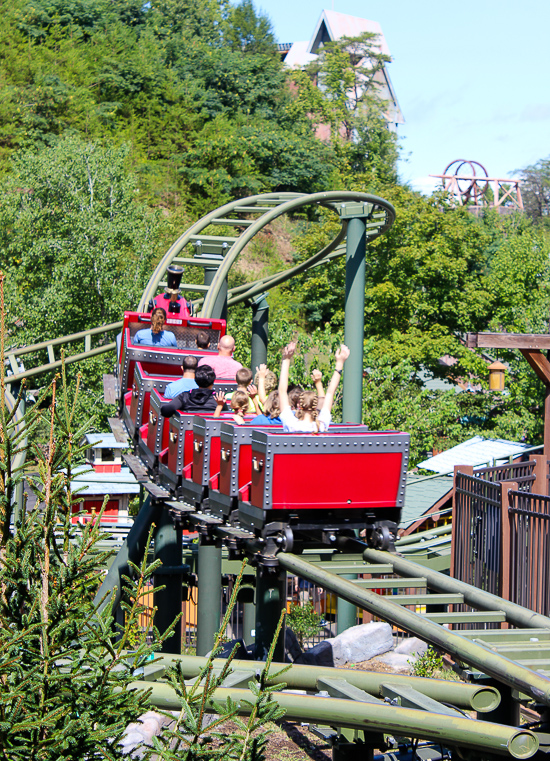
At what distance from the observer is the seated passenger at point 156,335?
380 inches

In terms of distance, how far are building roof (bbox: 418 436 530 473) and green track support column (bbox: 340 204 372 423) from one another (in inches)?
228

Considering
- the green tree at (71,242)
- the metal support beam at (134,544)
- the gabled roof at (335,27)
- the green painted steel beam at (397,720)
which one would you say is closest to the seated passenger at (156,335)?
the metal support beam at (134,544)

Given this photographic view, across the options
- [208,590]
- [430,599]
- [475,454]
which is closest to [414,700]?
[430,599]

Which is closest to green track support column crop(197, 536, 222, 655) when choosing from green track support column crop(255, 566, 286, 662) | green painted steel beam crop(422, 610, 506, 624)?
green track support column crop(255, 566, 286, 662)

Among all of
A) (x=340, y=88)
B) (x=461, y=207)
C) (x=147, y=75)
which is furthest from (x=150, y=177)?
(x=340, y=88)

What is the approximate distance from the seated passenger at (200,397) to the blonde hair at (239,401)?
2.75 ft

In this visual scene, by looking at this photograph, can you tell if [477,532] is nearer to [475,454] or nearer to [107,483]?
[475,454]

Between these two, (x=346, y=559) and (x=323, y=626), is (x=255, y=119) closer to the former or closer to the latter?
(x=323, y=626)

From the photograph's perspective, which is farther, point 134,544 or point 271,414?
point 134,544

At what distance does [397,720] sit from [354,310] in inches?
327

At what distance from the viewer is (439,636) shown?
425cm

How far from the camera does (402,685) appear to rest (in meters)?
4.11

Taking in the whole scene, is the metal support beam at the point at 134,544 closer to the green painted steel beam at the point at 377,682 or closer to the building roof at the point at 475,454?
the green painted steel beam at the point at 377,682

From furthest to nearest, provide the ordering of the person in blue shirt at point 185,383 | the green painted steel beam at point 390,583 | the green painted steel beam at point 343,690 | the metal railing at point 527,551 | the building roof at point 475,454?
the building roof at point 475,454, the person in blue shirt at point 185,383, the metal railing at point 527,551, the green painted steel beam at point 390,583, the green painted steel beam at point 343,690
